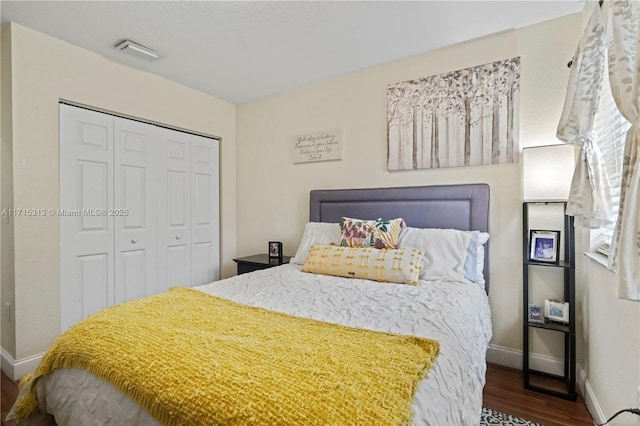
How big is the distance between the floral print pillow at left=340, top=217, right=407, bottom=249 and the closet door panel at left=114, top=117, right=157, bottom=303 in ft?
6.15

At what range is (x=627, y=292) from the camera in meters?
0.96

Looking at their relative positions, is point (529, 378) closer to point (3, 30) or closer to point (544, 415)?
point (544, 415)

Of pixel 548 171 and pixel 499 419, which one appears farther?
pixel 548 171

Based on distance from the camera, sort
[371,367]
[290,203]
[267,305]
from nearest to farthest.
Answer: [371,367]
[267,305]
[290,203]

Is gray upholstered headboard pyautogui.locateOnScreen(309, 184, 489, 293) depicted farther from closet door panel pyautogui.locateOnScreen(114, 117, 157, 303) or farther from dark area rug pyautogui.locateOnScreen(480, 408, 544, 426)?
closet door panel pyautogui.locateOnScreen(114, 117, 157, 303)

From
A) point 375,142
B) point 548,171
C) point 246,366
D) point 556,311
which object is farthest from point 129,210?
point 556,311

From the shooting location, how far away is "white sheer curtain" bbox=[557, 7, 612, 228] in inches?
59.4

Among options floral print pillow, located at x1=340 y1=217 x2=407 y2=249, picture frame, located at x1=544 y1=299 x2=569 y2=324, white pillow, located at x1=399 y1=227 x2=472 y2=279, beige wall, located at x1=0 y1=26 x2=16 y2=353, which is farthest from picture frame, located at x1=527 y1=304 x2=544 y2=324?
beige wall, located at x1=0 y1=26 x2=16 y2=353

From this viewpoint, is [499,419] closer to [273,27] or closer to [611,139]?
[611,139]

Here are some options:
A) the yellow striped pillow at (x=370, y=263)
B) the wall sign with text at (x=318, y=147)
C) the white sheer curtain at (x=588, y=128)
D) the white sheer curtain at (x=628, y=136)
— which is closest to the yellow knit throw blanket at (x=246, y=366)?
the white sheer curtain at (x=628, y=136)

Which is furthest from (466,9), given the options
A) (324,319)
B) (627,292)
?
(324,319)

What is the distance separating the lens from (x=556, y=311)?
6.49 ft

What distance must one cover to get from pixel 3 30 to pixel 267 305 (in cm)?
Result: 267

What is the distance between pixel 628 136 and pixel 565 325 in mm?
1379
